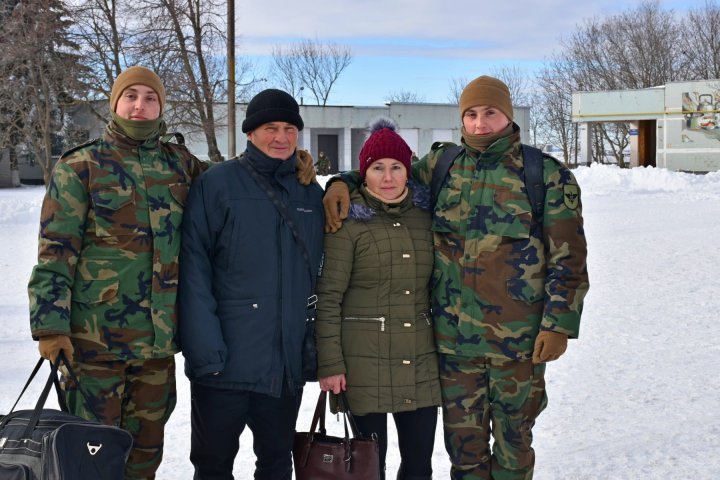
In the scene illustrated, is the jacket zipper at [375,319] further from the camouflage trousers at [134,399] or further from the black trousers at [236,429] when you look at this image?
the camouflage trousers at [134,399]

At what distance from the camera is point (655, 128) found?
39469 millimetres

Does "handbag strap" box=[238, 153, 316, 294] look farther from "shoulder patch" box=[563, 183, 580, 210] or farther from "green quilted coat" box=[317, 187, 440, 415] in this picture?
"shoulder patch" box=[563, 183, 580, 210]

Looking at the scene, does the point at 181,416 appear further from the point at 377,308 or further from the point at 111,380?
the point at 377,308

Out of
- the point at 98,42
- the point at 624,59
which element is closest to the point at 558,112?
the point at 624,59

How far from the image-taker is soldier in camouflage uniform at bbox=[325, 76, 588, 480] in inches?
124

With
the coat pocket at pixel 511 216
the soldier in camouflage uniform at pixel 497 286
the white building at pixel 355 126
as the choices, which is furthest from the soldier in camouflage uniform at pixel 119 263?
the white building at pixel 355 126

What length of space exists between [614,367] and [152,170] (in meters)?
3.94

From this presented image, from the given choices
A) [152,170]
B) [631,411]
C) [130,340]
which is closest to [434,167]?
[152,170]

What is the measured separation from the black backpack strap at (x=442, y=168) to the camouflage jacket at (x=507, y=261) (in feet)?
0.34

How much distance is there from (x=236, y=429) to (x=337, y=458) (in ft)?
1.51

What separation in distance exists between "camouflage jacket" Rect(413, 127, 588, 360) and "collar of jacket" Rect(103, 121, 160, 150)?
129cm

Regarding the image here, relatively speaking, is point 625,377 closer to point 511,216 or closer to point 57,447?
point 511,216

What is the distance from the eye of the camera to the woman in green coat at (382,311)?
125 inches

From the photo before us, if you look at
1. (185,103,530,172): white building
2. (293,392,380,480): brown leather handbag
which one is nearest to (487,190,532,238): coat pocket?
(293,392,380,480): brown leather handbag
